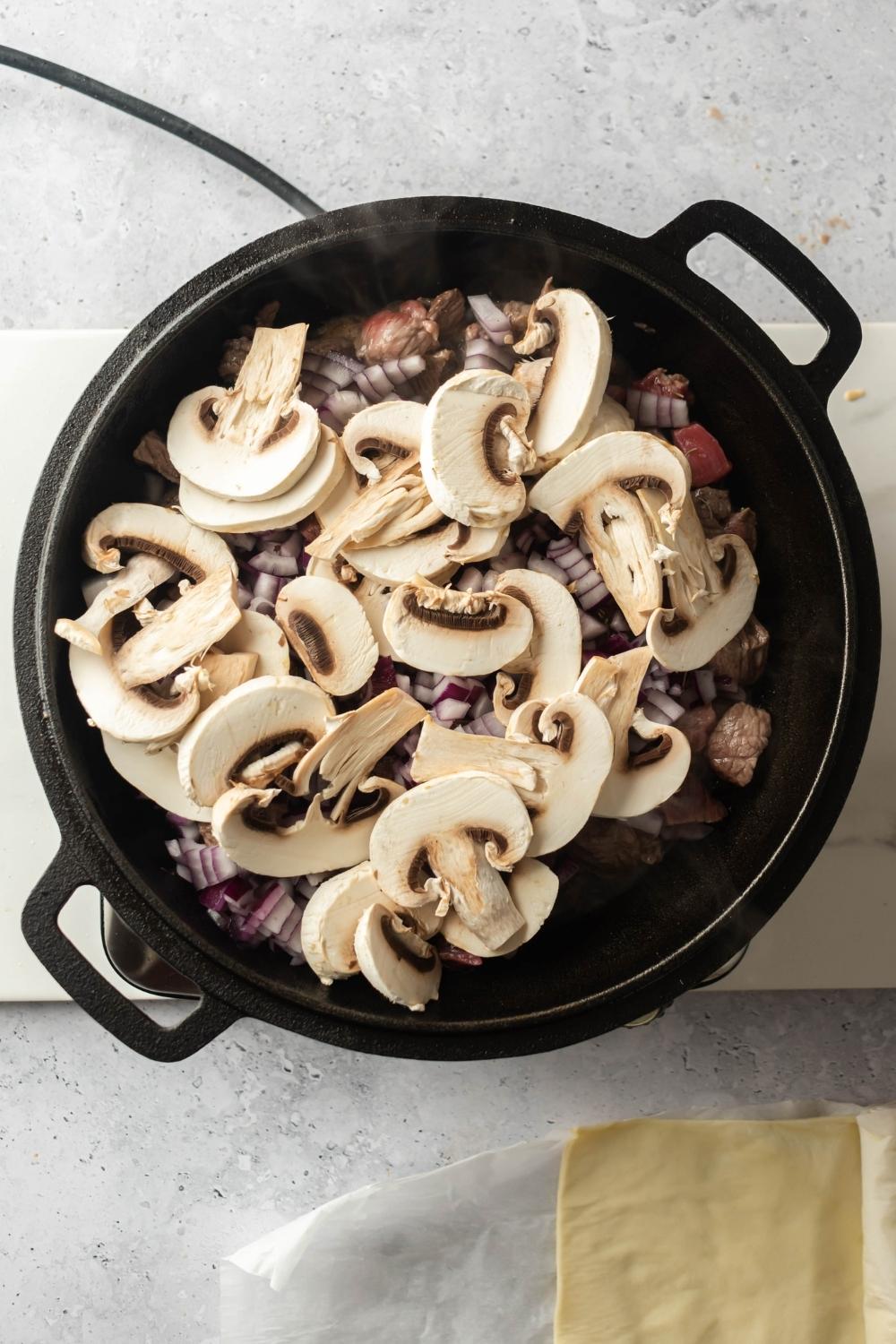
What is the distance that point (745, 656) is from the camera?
1282mm

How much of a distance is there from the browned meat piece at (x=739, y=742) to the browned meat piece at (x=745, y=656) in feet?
0.13

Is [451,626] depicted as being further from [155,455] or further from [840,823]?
[840,823]

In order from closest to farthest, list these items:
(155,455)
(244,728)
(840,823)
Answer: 1. (244,728)
2. (155,455)
3. (840,823)

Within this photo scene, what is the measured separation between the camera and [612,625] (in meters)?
1.23

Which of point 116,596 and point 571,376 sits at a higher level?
point 571,376

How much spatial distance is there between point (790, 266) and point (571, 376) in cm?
28

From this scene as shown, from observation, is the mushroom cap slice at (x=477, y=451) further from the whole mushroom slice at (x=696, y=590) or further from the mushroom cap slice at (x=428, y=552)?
the whole mushroom slice at (x=696, y=590)

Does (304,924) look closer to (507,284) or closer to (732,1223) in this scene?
(507,284)

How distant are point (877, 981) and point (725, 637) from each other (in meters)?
0.67

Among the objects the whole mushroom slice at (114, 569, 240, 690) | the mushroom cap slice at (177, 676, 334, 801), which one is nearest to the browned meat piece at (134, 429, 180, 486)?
the whole mushroom slice at (114, 569, 240, 690)

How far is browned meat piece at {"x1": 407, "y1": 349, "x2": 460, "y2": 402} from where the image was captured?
1262mm

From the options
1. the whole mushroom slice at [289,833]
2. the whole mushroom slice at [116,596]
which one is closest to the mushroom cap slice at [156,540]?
the whole mushroom slice at [116,596]

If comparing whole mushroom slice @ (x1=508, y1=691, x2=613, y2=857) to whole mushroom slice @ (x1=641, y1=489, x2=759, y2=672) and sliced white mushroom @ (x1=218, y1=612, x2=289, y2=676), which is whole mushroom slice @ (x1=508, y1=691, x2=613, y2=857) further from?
sliced white mushroom @ (x1=218, y1=612, x2=289, y2=676)

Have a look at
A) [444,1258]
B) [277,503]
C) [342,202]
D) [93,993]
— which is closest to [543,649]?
[277,503]
